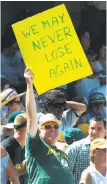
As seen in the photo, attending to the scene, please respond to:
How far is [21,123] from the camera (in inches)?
227

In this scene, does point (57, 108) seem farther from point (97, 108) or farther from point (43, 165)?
point (97, 108)

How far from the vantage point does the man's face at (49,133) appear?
5297 millimetres

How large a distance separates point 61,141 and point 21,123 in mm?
733

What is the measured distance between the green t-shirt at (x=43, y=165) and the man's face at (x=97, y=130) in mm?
1008

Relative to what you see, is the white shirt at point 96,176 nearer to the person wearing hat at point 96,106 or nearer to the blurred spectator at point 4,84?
the person wearing hat at point 96,106

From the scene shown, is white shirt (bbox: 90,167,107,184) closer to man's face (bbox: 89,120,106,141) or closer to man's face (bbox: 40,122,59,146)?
man's face (bbox: 40,122,59,146)

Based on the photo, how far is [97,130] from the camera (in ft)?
20.1

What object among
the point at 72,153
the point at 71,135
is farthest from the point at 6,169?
the point at 71,135

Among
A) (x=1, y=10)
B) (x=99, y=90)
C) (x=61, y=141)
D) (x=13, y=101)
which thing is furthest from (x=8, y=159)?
(x=1, y=10)

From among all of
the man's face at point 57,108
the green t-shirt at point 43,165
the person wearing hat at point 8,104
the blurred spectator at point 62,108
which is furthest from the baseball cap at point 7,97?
the green t-shirt at point 43,165

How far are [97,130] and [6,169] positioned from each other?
43.7 inches

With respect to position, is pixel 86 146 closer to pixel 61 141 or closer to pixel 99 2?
pixel 61 141

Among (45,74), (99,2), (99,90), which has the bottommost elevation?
(99,90)

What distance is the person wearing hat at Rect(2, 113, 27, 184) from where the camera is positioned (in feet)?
18.8
